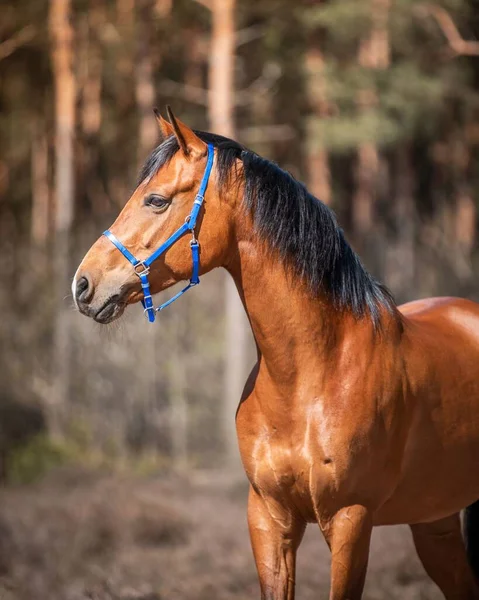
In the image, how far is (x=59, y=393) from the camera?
1294cm

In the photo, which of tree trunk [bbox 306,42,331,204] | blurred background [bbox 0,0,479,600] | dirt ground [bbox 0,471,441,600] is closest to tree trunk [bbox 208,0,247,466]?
blurred background [bbox 0,0,479,600]

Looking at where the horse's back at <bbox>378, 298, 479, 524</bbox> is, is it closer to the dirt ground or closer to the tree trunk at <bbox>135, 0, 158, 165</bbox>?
the dirt ground

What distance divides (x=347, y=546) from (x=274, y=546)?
309mm

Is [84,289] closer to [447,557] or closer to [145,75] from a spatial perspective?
[447,557]

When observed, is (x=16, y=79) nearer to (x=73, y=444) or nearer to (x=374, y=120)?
(x=374, y=120)

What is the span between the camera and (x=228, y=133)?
12.0 metres

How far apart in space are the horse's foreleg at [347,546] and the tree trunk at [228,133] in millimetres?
7627

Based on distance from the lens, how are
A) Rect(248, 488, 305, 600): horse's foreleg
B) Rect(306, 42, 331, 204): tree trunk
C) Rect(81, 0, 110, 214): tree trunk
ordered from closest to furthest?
Rect(248, 488, 305, 600): horse's foreleg, Rect(306, 42, 331, 204): tree trunk, Rect(81, 0, 110, 214): tree trunk

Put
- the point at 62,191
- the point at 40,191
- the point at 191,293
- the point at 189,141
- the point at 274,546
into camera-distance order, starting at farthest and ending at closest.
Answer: the point at 40,191 < the point at 62,191 < the point at 191,293 < the point at 274,546 < the point at 189,141

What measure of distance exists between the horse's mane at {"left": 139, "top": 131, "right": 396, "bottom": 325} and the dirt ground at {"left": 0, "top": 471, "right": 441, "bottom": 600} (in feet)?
8.52

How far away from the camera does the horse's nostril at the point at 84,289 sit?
11.1 ft

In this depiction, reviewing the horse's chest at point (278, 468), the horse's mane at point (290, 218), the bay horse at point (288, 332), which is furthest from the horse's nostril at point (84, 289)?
the horse's chest at point (278, 468)

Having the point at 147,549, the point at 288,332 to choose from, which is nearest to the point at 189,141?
the point at 288,332

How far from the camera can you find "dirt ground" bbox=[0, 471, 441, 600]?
621 centimetres
